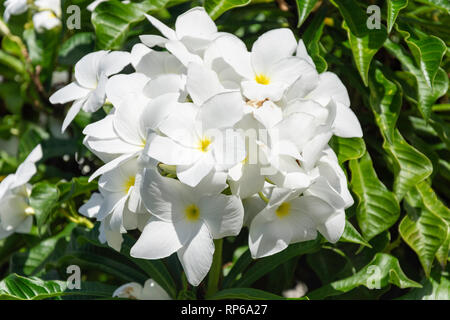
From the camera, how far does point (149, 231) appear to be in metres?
0.83

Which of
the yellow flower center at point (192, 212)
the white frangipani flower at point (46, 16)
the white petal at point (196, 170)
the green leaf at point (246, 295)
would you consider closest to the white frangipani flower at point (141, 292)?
the green leaf at point (246, 295)

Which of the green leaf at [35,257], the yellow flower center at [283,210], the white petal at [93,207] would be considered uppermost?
the yellow flower center at [283,210]

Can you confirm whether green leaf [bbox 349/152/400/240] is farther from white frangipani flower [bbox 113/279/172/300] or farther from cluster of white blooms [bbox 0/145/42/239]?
cluster of white blooms [bbox 0/145/42/239]

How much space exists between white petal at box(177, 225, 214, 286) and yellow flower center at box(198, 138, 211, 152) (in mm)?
122

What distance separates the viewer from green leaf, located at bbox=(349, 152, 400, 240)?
1069mm

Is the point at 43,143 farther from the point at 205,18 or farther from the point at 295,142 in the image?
the point at 295,142

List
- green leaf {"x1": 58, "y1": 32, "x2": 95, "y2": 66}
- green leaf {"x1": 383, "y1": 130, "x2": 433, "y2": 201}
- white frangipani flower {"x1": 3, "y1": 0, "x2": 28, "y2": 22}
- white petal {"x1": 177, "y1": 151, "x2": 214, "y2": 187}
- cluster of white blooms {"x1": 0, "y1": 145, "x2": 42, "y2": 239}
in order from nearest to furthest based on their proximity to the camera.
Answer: white petal {"x1": 177, "y1": 151, "x2": 214, "y2": 187} < green leaf {"x1": 383, "y1": 130, "x2": 433, "y2": 201} < cluster of white blooms {"x1": 0, "y1": 145, "x2": 42, "y2": 239} < white frangipani flower {"x1": 3, "y1": 0, "x2": 28, "y2": 22} < green leaf {"x1": 58, "y1": 32, "x2": 95, "y2": 66}

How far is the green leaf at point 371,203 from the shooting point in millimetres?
1069

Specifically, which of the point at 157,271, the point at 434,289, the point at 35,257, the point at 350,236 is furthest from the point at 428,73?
the point at 35,257

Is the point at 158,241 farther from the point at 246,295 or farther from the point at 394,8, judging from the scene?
the point at 394,8

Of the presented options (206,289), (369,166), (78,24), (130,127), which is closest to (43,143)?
(78,24)

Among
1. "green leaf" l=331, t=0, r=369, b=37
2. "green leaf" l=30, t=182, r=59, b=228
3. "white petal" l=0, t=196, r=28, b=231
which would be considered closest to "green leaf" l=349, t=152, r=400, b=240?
"green leaf" l=331, t=0, r=369, b=37

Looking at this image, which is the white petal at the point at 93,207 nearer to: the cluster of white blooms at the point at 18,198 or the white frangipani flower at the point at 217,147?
the white frangipani flower at the point at 217,147

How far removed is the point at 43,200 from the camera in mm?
1271
